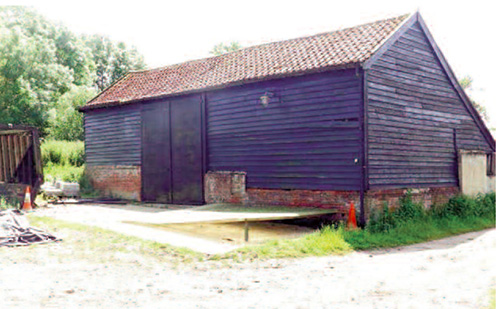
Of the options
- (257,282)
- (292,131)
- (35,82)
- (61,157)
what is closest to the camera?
(257,282)

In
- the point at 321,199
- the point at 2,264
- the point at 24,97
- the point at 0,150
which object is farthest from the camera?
the point at 24,97

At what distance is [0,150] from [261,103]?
9.29 meters

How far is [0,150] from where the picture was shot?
15.8 meters

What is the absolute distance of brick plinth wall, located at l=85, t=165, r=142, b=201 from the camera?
18531 millimetres

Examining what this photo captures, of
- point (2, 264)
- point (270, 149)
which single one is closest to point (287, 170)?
point (270, 149)

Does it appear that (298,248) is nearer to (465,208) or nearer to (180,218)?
(180,218)

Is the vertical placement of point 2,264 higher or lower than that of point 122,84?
lower

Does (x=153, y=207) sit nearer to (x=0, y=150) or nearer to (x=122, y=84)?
(x=0, y=150)

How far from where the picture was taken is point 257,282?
696 cm

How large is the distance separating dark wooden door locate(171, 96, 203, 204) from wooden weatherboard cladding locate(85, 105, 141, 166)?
220cm

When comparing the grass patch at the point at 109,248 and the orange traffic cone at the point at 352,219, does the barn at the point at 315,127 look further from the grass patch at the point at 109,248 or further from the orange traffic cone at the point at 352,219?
the grass patch at the point at 109,248

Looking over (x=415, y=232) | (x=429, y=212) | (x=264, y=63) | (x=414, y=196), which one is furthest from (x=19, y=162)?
(x=429, y=212)

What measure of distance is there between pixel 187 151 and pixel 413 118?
770 centimetres

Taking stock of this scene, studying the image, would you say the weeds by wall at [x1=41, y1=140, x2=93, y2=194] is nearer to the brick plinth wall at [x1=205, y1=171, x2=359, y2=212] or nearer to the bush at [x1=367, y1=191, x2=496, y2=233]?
the brick plinth wall at [x1=205, y1=171, x2=359, y2=212]
